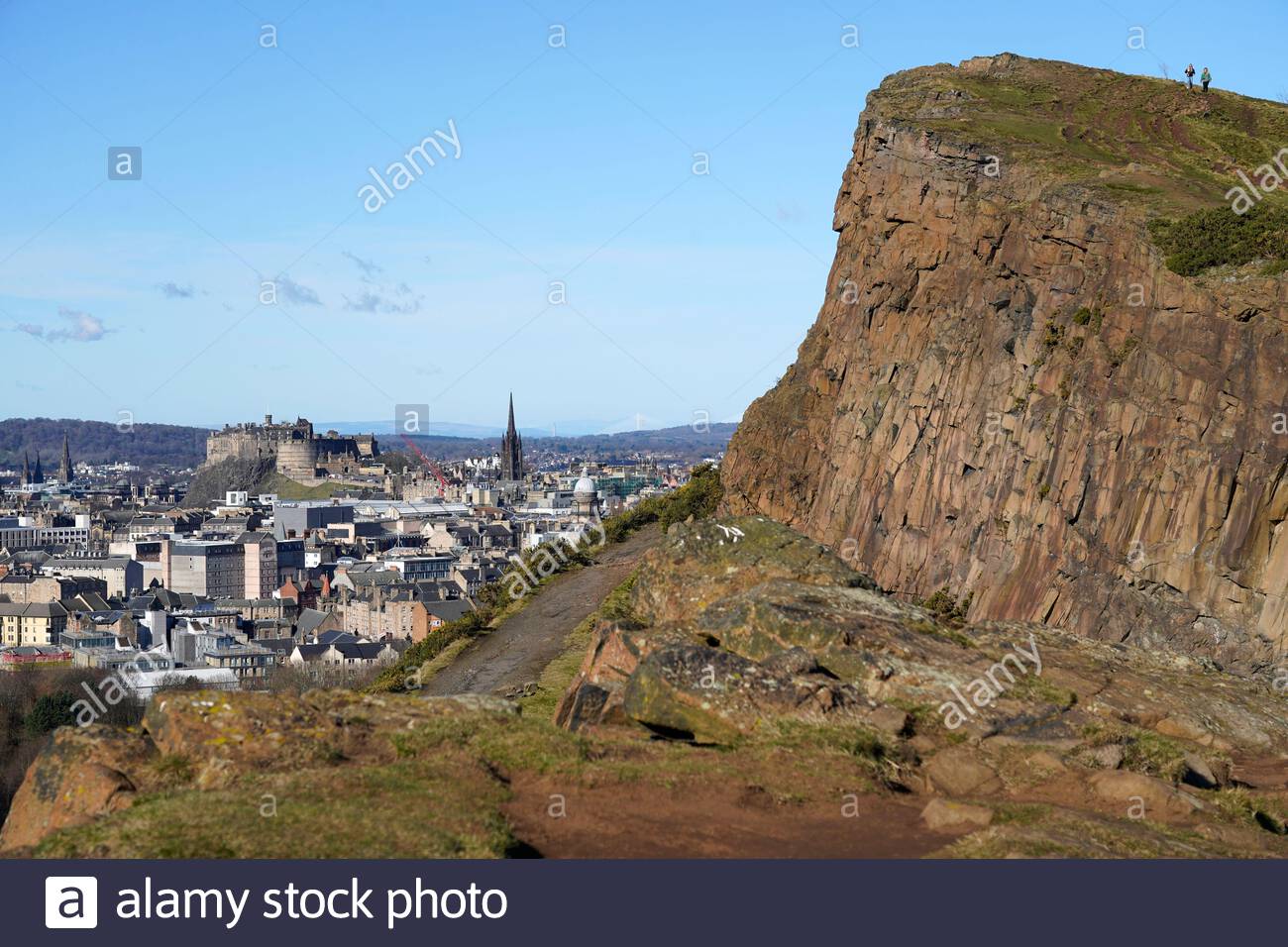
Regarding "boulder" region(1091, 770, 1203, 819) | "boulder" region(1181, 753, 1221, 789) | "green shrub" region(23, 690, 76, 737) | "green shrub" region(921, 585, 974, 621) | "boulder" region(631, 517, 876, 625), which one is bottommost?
"green shrub" region(23, 690, 76, 737)

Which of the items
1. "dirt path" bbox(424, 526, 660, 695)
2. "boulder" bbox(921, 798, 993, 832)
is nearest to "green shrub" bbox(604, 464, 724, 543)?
"dirt path" bbox(424, 526, 660, 695)

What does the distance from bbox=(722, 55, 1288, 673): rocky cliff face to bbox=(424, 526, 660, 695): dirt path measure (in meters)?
5.06

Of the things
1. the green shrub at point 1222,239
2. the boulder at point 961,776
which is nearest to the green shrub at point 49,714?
the green shrub at point 1222,239

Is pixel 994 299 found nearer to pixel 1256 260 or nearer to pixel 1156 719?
pixel 1256 260

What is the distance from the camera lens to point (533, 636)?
3803 cm

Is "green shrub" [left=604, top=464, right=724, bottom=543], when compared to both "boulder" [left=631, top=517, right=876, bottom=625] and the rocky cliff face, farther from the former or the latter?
"boulder" [left=631, top=517, right=876, bottom=625]

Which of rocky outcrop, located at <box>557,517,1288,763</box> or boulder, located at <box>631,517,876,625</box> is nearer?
rocky outcrop, located at <box>557,517,1288,763</box>

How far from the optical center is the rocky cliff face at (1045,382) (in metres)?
28.7

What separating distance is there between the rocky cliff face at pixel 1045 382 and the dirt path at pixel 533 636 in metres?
5.06

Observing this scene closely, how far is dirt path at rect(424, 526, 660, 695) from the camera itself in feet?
108

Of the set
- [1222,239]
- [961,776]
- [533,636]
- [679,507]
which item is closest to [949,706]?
[961,776]
